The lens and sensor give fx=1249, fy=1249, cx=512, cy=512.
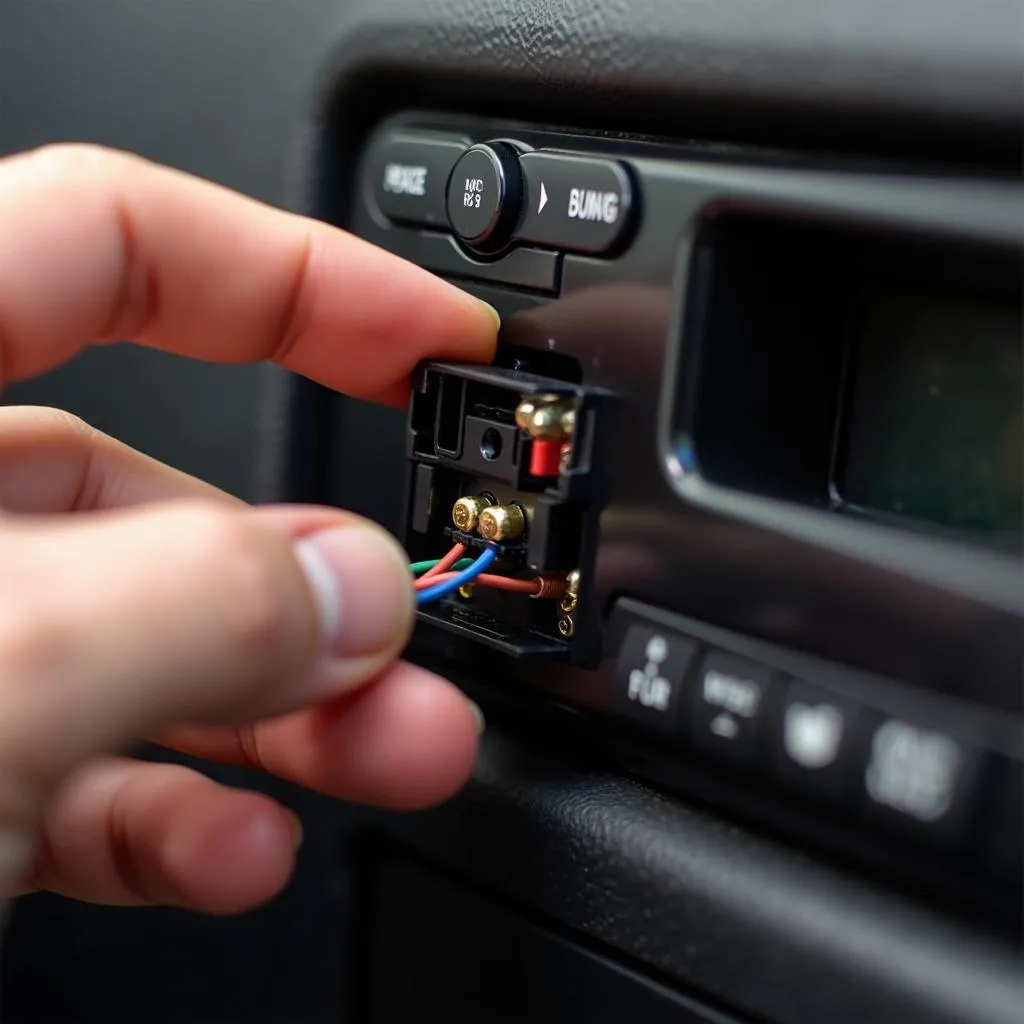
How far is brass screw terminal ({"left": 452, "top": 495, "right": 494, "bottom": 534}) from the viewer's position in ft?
1.71

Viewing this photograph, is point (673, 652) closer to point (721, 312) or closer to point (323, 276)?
point (721, 312)

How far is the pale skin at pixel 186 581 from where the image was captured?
34 centimetres

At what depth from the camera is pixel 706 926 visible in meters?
0.45

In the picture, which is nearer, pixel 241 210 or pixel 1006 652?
pixel 1006 652

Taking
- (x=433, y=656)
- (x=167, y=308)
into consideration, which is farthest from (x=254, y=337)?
(x=433, y=656)

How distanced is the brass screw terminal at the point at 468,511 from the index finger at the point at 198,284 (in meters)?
0.06

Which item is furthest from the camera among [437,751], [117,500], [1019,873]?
[117,500]

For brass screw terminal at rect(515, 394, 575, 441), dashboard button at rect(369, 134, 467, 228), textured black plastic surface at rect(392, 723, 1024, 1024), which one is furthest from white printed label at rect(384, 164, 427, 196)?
textured black plastic surface at rect(392, 723, 1024, 1024)

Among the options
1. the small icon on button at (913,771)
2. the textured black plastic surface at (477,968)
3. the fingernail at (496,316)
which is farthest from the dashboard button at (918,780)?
the fingernail at (496,316)

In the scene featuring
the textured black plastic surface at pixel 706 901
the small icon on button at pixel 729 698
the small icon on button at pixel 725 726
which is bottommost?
the textured black plastic surface at pixel 706 901

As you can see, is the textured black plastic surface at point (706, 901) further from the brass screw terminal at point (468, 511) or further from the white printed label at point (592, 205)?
the white printed label at point (592, 205)

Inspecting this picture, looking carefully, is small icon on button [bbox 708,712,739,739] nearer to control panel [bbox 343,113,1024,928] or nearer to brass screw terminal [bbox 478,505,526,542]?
control panel [bbox 343,113,1024,928]

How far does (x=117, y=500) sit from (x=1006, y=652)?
1.34ft

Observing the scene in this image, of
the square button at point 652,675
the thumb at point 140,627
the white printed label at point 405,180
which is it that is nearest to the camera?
the thumb at point 140,627
